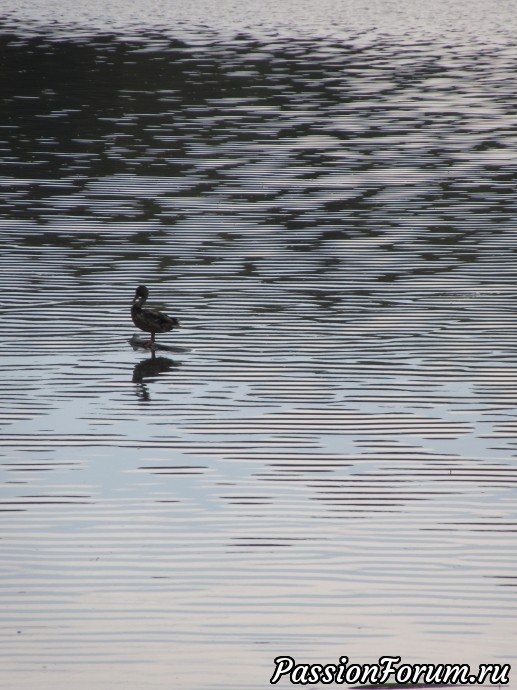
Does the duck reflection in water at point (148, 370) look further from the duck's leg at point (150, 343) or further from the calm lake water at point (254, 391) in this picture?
the duck's leg at point (150, 343)

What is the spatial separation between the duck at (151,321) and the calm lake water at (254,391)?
0.28 meters

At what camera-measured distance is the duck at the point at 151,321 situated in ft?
57.4

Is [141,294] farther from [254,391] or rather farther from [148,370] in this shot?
[254,391]

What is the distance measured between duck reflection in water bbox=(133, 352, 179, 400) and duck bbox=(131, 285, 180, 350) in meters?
0.30

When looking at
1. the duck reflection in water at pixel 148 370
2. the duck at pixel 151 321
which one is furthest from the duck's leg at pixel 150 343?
the duck reflection in water at pixel 148 370

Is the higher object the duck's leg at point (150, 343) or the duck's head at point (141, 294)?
the duck's head at point (141, 294)

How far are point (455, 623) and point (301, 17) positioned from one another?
57341 mm

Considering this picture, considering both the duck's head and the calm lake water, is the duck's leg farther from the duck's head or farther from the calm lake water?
the duck's head

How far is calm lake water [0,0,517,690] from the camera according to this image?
1001 cm

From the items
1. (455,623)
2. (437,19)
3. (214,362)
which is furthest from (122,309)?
(437,19)

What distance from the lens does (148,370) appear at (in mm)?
16750

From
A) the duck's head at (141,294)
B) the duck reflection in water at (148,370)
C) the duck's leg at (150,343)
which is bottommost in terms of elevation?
the duck's leg at (150,343)

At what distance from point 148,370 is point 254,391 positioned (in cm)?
166

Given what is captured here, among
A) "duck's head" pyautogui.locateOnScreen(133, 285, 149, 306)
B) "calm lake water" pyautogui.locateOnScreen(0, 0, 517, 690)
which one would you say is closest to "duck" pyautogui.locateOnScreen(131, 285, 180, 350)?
"duck's head" pyautogui.locateOnScreen(133, 285, 149, 306)
